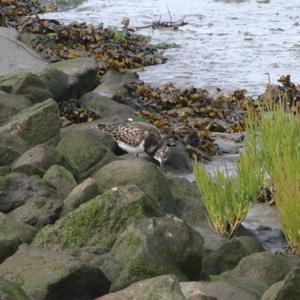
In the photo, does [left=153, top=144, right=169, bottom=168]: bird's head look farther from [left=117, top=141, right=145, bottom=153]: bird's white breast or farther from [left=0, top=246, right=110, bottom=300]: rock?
[left=0, top=246, right=110, bottom=300]: rock

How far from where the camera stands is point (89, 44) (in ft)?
44.5

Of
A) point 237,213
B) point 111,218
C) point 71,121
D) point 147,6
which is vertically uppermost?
point 111,218

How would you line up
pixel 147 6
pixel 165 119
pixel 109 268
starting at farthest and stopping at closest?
pixel 147 6 < pixel 165 119 < pixel 109 268

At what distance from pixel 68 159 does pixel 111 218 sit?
169 centimetres

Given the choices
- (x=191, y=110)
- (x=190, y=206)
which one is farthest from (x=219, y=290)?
(x=191, y=110)

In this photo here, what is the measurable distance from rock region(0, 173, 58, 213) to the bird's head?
2.31 m

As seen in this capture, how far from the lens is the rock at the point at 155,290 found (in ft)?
13.8

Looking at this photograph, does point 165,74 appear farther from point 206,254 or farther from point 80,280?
point 80,280

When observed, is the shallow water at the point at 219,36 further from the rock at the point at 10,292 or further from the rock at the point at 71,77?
the rock at the point at 10,292

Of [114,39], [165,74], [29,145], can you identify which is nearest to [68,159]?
[29,145]

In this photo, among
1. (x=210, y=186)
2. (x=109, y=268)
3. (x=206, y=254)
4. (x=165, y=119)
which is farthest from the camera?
(x=165, y=119)

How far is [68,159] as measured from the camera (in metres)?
7.12

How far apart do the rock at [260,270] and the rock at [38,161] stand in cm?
183

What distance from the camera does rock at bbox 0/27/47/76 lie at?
35.4 ft
